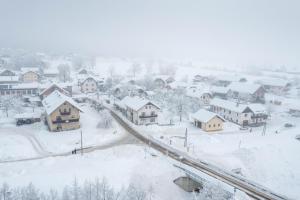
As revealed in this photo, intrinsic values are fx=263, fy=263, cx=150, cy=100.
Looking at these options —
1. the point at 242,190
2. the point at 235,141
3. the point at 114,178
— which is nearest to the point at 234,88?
the point at 235,141

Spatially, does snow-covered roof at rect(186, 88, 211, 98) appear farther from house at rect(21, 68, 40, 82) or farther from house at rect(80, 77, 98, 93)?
A: house at rect(21, 68, 40, 82)

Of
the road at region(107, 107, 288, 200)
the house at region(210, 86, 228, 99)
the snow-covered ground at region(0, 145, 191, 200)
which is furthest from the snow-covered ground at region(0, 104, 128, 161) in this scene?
the house at region(210, 86, 228, 99)

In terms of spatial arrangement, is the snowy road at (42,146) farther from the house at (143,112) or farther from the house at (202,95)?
the house at (202,95)

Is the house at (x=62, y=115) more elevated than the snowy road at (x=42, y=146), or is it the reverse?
the house at (x=62, y=115)

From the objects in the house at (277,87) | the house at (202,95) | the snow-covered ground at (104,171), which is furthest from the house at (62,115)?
the house at (277,87)

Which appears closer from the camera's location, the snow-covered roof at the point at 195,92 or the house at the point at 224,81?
the snow-covered roof at the point at 195,92

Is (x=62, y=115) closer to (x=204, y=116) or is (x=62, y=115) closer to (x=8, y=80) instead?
(x=204, y=116)
